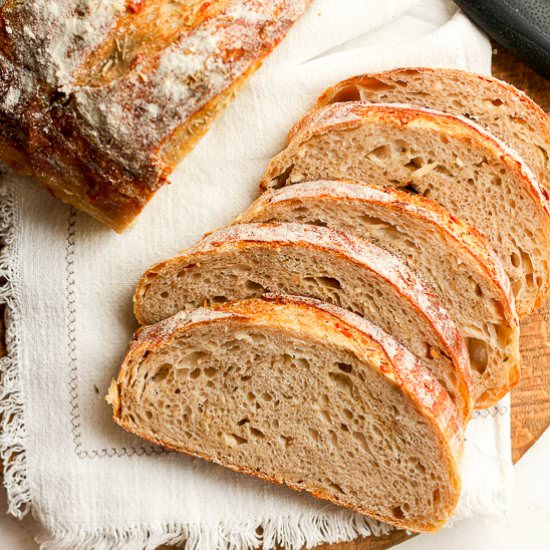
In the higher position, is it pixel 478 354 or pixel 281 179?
pixel 281 179

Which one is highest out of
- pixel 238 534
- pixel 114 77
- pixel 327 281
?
pixel 114 77

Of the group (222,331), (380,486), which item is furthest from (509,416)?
(222,331)

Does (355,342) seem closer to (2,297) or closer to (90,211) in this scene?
(90,211)

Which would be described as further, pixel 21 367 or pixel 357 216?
pixel 21 367

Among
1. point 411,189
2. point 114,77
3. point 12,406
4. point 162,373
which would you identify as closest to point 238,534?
point 162,373

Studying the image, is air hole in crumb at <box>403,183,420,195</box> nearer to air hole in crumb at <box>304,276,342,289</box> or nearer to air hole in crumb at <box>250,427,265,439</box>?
air hole in crumb at <box>304,276,342,289</box>

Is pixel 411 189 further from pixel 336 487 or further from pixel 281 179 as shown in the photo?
pixel 336 487

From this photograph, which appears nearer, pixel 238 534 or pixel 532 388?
pixel 238 534
